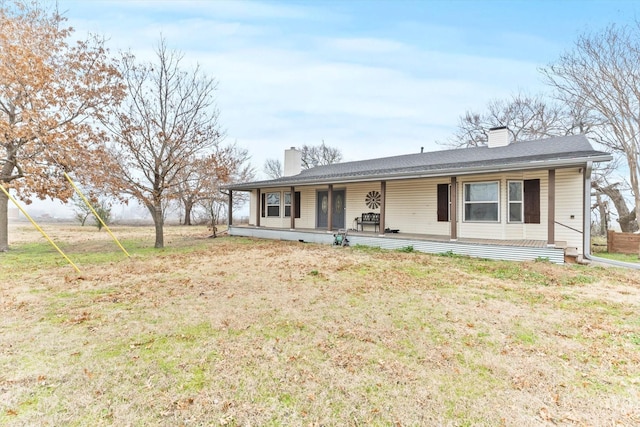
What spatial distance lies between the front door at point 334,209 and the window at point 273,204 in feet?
7.47

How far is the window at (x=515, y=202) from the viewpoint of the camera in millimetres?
9477

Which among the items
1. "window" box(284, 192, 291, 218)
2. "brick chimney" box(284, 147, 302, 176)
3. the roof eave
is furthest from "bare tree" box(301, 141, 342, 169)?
the roof eave

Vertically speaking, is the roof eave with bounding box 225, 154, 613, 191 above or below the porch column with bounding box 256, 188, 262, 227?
above

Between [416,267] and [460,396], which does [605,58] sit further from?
[460,396]

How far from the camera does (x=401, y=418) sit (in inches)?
86.4

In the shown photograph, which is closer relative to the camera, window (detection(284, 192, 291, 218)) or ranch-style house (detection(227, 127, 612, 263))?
ranch-style house (detection(227, 127, 612, 263))

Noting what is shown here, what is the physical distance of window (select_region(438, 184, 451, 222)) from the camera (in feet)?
35.1

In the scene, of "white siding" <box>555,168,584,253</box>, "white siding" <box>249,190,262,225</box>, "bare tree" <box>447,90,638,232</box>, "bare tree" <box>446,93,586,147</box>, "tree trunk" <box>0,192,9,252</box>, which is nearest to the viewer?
"white siding" <box>555,168,584,253</box>

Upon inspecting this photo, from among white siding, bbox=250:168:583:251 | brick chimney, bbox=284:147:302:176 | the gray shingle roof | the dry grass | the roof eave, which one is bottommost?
the dry grass

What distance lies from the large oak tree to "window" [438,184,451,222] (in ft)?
38.9

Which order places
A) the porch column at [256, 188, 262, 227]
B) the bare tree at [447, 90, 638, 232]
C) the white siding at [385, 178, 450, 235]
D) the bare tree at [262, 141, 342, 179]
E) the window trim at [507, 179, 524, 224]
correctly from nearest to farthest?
the window trim at [507, 179, 524, 224]
the white siding at [385, 178, 450, 235]
the bare tree at [447, 90, 638, 232]
the porch column at [256, 188, 262, 227]
the bare tree at [262, 141, 342, 179]

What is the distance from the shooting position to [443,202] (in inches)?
427

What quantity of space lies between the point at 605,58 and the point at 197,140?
1671cm

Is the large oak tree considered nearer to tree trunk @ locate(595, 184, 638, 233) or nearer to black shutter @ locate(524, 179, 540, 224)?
black shutter @ locate(524, 179, 540, 224)
